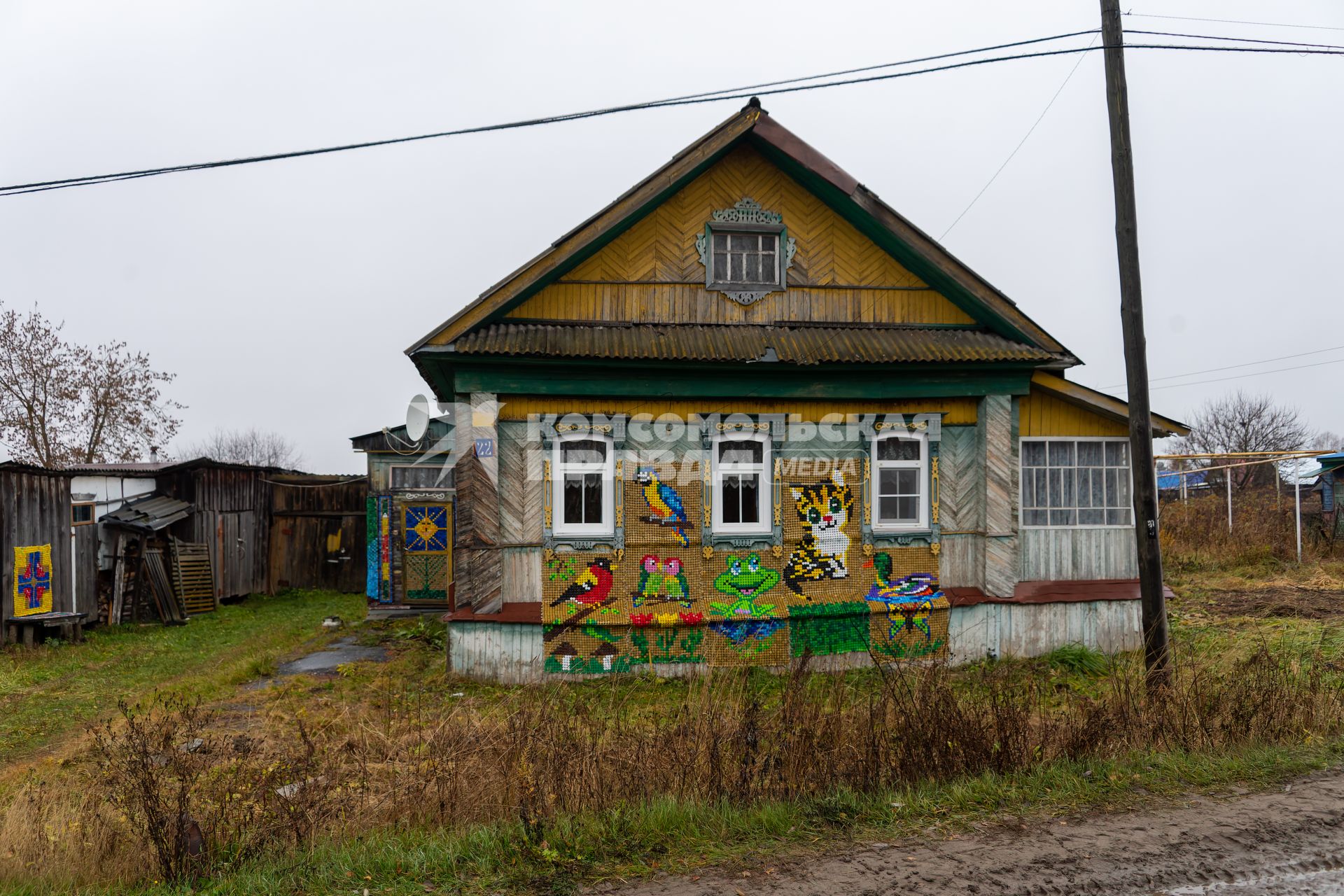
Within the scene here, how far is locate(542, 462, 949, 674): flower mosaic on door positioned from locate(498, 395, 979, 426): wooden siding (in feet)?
2.48

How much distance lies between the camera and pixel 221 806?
493cm

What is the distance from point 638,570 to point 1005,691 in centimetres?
497

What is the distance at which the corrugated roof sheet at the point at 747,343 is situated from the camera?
1009cm

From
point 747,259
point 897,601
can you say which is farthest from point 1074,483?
point 747,259

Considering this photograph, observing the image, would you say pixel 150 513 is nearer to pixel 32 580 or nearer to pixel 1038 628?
pixel 32 580

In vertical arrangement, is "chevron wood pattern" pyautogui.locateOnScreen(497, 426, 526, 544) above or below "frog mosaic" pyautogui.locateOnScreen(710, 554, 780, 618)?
above

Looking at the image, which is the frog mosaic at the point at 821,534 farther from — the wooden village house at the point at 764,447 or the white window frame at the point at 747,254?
the white window frame at the point at 747,254

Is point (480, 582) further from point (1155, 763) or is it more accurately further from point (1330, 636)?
point (1330, 636)

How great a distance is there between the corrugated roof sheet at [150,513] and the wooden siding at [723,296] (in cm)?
1093

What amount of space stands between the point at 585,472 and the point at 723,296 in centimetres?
298

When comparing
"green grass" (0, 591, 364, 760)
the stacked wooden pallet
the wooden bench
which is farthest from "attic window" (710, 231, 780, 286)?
the stacked wooden pallet

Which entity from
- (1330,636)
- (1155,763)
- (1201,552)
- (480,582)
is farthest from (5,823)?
(1201,552)

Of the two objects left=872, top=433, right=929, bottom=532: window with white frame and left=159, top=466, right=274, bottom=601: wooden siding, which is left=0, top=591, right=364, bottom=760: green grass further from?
left=872, top=433, right=929, bottom=532: window with white frame

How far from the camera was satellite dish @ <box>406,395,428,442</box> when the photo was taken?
12680mm
